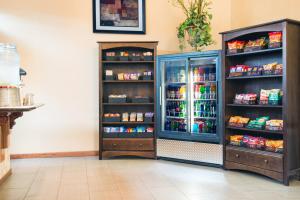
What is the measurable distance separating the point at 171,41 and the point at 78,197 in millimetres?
3523

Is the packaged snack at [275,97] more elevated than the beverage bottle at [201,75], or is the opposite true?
the beverage bottle at [201,75]

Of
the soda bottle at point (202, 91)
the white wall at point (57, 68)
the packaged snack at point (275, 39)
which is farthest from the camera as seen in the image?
the white wall at point (57, 68)

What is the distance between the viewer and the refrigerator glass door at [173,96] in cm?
553

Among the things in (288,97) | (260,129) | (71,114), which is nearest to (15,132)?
(71,114)

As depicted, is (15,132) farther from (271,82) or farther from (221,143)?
(271,82)

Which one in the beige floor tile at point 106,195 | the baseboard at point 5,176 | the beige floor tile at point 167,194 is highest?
the baseboard at point 5,176

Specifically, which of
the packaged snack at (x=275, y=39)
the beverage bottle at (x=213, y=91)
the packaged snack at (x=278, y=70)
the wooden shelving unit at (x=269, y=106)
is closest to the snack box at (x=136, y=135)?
the beverage bottle at (x=213, y=91)

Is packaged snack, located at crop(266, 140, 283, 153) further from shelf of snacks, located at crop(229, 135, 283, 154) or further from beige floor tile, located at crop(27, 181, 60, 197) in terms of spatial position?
beige floor tile, located at crop(27, 181, 60, 197)

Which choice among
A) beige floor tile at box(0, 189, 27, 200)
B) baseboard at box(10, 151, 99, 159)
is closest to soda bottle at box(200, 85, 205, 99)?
baseboard at box(10, 151, 99, 159)

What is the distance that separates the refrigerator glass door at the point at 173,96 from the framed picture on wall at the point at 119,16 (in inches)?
38.3

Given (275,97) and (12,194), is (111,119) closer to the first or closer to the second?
(12,194)

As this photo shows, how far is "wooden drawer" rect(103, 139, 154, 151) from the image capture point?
5.68 m

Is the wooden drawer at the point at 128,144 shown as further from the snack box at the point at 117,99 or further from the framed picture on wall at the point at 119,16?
the framed picture on wall at the point at 119,16

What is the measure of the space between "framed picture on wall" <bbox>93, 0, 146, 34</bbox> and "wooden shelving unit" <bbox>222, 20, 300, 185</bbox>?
1881mm
